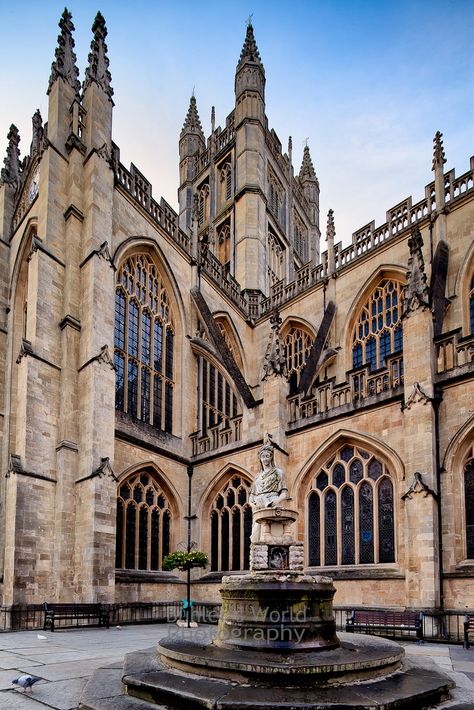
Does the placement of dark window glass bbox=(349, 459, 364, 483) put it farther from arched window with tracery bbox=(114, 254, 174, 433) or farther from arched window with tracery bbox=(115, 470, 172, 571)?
arched window with tracery bbox=(114, 254, 174, 433)

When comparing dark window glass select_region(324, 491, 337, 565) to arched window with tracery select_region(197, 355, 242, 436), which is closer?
dark window glass select_region(324, 491, 337, 565)

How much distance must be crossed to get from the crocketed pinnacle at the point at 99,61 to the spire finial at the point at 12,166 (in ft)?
18.9

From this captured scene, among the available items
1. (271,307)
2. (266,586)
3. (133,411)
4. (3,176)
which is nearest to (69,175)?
(3,176)

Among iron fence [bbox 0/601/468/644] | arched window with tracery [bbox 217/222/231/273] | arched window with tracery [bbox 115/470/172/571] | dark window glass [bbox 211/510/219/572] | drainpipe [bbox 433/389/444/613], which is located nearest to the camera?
iron fence [bbox 0/601/468/644]

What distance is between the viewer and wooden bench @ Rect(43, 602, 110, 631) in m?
13.3

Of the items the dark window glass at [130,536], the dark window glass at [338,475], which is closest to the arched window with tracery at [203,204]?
the dark window glass at [130,536]

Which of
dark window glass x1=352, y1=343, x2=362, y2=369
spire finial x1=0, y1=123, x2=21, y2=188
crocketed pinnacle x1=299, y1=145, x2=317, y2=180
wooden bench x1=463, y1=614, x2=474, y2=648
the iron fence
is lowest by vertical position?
the iron fence

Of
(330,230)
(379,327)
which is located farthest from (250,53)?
(379,327)

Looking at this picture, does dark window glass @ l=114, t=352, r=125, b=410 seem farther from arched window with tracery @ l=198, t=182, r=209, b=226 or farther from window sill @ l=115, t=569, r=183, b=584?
arched window with tracery @ l=198, t=182, r=209, b=226

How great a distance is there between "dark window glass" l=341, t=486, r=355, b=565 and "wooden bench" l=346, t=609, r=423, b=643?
2.52 meters

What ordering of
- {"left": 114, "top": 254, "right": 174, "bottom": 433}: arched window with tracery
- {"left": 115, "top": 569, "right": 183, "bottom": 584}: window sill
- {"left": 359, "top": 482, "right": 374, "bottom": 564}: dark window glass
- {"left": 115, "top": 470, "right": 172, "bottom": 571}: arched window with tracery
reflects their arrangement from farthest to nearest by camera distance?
{"left": 114, "top": 254, "right": 174, "bottom": 433}: arched window with tracery → {"left": 115, "top": 470, "right": 172, "bottom": 571}: arched window with tracery → {"left": 115, "top": 569, "right": 183, "bottom": 584}: window sill → {"left": 359, "top": 482, "right": 374, "bottom": 564}: dark window glass

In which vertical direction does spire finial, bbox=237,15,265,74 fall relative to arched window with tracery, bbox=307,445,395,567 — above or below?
above

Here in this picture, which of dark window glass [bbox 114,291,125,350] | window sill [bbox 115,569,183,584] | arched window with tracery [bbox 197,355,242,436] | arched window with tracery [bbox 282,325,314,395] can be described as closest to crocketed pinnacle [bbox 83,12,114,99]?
dark window glass [bbox 114,291,125,350]

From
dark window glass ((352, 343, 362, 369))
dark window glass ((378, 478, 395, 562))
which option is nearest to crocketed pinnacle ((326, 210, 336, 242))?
dark window glass ((352, 343, 362, 369))
